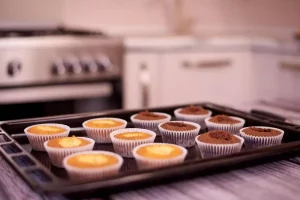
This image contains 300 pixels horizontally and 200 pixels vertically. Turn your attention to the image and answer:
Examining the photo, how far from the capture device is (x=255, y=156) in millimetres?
805

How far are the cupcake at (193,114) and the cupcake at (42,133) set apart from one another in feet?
0.93

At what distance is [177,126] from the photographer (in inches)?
40.8

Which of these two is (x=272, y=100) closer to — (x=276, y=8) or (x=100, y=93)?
(x=100, y=93)

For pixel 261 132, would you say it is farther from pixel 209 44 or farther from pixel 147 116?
pixel 209 44

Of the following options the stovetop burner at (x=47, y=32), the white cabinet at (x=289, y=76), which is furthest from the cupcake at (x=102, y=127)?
the white cabinet at (x=289, y=76)

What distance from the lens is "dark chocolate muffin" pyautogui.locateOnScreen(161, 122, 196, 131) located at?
102 centimetres

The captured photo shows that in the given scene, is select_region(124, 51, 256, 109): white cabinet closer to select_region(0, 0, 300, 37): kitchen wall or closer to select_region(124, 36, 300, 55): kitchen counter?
select_region(124, 36, 300, 55): kitchen counter

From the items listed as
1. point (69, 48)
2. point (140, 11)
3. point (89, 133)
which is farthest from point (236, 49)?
point (89, 133)

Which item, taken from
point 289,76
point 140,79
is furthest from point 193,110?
point 289,76

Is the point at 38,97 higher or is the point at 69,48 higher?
the point at 69,48

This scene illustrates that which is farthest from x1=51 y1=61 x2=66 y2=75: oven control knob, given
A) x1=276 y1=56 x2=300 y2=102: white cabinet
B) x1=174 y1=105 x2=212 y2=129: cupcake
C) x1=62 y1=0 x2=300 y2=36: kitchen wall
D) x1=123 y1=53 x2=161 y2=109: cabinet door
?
x1=276 y1=56 x2=300 y2=102: white cabinet

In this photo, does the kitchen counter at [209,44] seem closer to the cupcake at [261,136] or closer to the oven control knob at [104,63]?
the oven control knob at [104,63]

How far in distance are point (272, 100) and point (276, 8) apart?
2.10 m

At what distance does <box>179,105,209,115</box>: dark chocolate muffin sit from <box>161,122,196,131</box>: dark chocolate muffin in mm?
88
